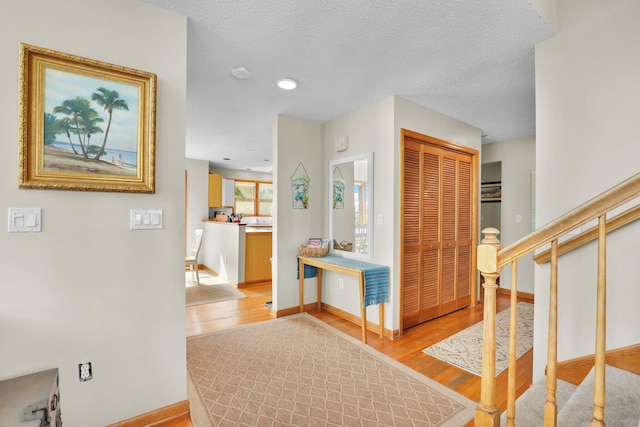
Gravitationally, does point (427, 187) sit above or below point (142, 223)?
above

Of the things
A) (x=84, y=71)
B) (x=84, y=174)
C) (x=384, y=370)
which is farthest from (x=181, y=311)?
(x=384, y=370)

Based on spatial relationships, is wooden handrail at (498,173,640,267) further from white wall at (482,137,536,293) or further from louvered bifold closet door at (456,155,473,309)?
white wall at (482,137,536,293)

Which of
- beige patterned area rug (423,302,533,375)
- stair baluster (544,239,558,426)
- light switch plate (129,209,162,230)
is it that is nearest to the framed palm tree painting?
light switch plate (129,209,162,230)

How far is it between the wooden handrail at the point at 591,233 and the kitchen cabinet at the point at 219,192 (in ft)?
19.9

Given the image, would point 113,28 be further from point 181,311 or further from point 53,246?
point 181,311

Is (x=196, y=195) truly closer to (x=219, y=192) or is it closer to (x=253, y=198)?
(x=219, y=192)

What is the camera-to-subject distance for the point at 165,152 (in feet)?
5.72

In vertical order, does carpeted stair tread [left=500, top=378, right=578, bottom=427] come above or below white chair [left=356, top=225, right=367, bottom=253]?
below

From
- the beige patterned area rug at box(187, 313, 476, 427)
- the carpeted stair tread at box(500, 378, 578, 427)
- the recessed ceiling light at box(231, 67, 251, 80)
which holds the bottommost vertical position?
the beige patterned area rug at box(187, 313, 476, 427)

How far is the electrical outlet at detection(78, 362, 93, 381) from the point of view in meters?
1.51

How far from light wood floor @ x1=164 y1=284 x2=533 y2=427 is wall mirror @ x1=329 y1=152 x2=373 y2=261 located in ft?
2.79

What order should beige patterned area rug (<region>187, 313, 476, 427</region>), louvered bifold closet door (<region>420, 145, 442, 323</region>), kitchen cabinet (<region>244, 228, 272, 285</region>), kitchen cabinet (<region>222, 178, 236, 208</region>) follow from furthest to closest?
kitchen cabinet (<region>222, 178, 236, 208</region>) < kitchen cabinet (<region>244, 228, 272, 285</region>) < louvered bifold closet door (<region>420, 145, 442, 323</region>) < beige patterned area rug (<region>187, 313, 476, 427</region>)

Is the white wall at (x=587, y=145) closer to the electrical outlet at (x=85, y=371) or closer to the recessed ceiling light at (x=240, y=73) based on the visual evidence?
the recessed ceiling light at (x=240, y=73)

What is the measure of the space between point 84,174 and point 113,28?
0.80m
